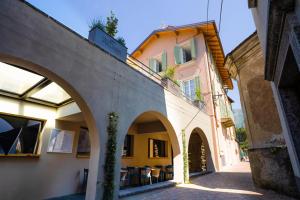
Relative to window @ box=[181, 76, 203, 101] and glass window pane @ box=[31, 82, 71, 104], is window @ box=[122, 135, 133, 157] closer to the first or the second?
glass window pane @ box=[31, 82, 71, 104]

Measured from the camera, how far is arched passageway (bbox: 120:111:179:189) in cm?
729

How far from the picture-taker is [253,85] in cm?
671

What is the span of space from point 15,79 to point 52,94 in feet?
3.63

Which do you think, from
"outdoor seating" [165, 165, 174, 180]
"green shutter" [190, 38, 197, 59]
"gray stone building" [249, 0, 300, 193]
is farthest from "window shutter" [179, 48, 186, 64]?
"gray stone building" [249, 0, 300, 193]

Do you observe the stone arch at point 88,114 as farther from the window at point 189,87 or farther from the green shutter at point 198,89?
the window at point 189,87

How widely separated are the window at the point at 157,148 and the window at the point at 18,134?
6.36m

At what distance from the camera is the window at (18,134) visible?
5.18m

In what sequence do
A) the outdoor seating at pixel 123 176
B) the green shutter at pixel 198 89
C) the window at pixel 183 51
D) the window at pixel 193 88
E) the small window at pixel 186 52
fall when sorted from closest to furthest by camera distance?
the outdoor seating at pixel 123 176, the green shutter at pixel 198 89, the window at pixel 193 88, the window at pixel 183 51, the small window at pixel 186 52

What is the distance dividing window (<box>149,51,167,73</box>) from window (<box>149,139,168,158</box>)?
6.71 m

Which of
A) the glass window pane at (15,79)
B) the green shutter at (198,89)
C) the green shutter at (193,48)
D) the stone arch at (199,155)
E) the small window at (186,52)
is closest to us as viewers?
the glass window pane at (15,79)

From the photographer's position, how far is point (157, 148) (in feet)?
36.5

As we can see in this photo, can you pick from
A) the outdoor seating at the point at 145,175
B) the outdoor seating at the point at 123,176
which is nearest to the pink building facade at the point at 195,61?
the outdoor seating at the point at 145,175

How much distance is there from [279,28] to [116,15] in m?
7.13

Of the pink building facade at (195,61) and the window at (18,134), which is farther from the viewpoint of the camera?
the pink building facade at (195,61)
